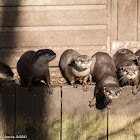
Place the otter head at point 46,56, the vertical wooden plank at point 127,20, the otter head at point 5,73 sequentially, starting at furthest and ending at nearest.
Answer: the vertical wooden plank at point 127,20
the otter head at point 5,73
the otter head at point 46,56

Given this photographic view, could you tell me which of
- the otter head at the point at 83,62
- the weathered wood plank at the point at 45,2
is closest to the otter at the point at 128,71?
the otter head at the point at 83,62

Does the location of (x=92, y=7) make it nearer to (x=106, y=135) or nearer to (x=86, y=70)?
(x=86, y=70)

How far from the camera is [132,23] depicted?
5.66 meters

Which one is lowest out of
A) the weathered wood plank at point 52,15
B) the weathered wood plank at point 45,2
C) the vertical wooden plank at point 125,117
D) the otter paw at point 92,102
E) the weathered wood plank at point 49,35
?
the vertical wooden plank at point 125,117

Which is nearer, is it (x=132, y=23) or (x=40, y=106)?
(x=40, y=106)

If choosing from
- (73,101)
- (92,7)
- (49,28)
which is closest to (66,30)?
(49,28)

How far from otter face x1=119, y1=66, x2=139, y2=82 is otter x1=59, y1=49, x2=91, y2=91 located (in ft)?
1.68

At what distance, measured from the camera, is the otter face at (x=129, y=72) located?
4.04 m

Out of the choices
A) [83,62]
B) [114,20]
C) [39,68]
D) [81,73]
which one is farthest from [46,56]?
[114,20]

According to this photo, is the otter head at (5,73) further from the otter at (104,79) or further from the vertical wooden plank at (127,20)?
the vertical wooden plank at (127,20)

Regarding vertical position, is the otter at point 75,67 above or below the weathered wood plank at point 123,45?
below

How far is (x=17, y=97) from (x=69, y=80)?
2.83ft

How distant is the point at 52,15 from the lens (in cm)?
558

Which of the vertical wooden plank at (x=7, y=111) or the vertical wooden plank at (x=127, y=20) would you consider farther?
the vertical wooden plank at (x=127, y=20)
